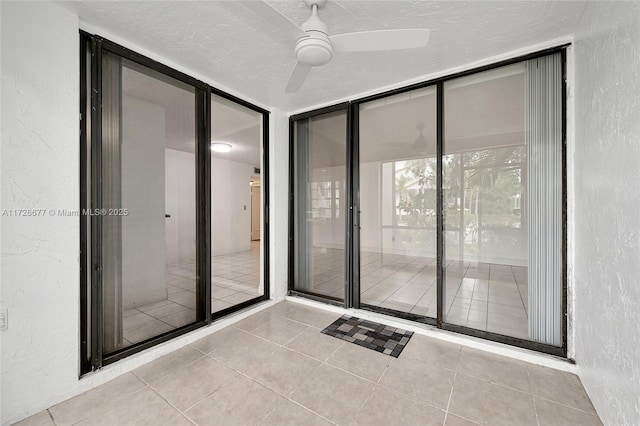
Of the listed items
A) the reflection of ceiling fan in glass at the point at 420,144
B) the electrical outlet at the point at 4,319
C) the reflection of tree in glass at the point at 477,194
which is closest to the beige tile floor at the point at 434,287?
the reflection of tree in glass at the point at 477,194

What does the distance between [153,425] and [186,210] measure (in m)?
1.74

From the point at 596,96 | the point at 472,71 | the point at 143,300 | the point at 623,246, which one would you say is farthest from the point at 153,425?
the point at 472,71

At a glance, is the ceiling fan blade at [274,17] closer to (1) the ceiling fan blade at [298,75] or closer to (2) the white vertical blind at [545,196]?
(1) the ceiling fan blade at [298,75]

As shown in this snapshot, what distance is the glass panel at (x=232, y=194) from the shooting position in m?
3.06

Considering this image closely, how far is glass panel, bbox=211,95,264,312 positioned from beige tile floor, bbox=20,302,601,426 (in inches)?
40.0

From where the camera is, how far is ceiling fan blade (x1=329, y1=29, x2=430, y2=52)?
148 cm

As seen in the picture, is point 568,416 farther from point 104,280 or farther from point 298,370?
point 104,280

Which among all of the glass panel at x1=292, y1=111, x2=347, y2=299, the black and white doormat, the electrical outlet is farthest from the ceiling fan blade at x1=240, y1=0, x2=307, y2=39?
the black and white doormat

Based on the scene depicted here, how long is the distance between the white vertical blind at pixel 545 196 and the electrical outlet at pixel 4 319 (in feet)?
12.4

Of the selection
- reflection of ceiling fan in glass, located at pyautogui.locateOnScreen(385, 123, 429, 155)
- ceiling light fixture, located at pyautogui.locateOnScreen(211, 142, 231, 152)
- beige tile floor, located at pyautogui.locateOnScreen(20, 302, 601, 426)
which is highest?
ceiling light fixture, located at pyautogui.locateOnScreen(211, 142, 231, 152)

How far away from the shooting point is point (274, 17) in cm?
136

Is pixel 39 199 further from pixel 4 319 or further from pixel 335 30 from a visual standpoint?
pixel 335 30

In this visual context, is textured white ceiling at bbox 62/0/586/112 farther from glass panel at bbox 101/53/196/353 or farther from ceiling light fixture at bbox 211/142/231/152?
ceiling light fixture at bbox 211/142/231/152

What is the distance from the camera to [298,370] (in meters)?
2.02
